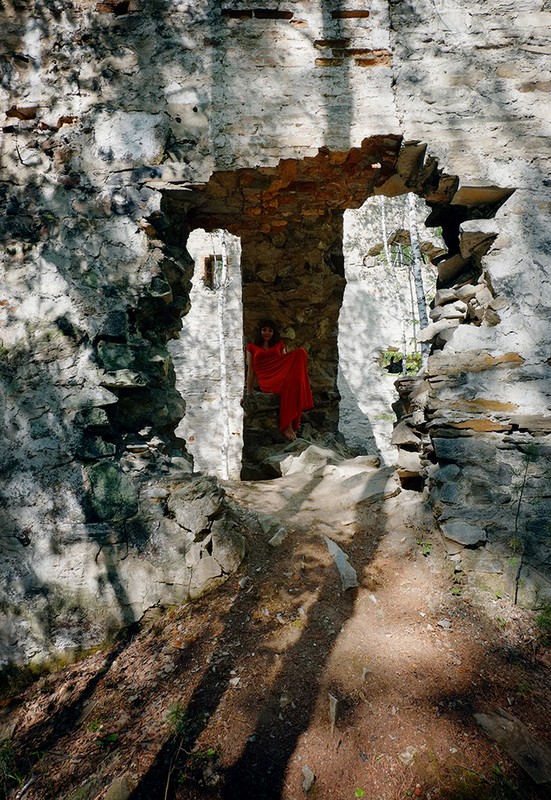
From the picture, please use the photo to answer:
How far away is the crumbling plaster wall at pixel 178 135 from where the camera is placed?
8.17 feet

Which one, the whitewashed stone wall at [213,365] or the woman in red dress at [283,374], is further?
the whitewashed stone wall at [213,365]

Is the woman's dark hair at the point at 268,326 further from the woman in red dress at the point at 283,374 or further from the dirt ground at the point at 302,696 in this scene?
the dirt ground at the point at 302,696

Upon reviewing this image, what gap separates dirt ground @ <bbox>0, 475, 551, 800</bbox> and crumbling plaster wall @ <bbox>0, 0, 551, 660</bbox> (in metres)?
0.52

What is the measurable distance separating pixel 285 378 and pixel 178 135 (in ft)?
11.5

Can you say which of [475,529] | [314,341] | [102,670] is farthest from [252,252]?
[102,670]

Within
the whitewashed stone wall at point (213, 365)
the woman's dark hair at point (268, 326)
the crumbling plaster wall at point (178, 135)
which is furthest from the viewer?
the whitewashed stone wall at point (213, 365)

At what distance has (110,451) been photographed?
2451mm

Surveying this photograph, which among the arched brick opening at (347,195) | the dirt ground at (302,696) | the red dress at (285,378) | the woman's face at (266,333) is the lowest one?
the dirt ground at (302,696)

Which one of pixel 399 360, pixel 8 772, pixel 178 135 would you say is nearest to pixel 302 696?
pixel 8 772

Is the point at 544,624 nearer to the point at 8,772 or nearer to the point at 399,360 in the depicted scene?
the point at 8,772

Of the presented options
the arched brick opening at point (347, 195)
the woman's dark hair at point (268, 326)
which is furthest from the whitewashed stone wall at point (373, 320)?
the arched brick opening at point (347, 195)

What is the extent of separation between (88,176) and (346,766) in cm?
305

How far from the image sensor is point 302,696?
1.73 meters

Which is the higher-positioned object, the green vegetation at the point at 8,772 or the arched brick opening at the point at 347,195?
the arched brick opening at the point at 347,195
